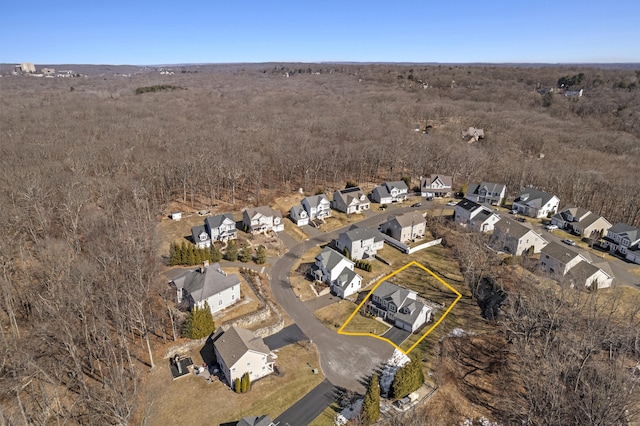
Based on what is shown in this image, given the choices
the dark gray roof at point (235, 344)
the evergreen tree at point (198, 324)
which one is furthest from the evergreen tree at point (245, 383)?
the evergreen tree at point (198, 324)

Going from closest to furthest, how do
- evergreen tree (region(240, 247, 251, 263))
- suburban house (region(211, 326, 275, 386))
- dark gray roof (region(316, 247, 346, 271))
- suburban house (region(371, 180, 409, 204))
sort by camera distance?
suburban house (region(211, 326, 275, 386)) < dark gray roof (region(316, 247, 346, 271)) < evergreen tree (region(240, 247, 251, 263)) < suburban house (region(371, 180, 409, 204))

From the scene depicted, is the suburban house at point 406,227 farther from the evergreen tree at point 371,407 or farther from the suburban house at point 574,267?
the evergreen tree at point 371,407

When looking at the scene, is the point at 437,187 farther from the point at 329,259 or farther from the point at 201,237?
the point at 201,237

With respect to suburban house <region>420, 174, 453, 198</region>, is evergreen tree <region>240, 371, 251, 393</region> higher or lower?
lower

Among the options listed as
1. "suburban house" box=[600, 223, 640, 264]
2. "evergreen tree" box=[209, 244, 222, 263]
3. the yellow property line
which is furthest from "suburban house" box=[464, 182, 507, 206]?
"evergreen tree" box=[209, 244, 222, 263]

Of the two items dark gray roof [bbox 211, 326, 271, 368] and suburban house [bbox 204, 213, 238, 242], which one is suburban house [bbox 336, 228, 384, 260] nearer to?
suburban house [bbox 204, 213, 238, 242]

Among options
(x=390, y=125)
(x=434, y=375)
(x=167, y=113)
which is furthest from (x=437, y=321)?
(x=167, y=113)
